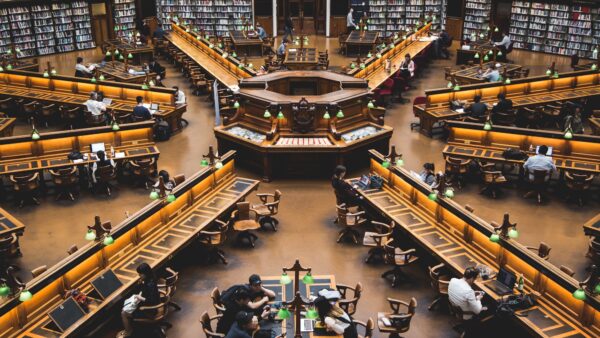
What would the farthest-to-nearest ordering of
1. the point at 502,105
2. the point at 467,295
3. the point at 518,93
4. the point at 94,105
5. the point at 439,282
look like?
the point at 518,93, the point at 94,105, the point at 502,105, the point at 439,282, the point at 467,295

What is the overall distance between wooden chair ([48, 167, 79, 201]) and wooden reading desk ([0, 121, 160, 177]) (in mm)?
221

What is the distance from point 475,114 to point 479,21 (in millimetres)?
13073

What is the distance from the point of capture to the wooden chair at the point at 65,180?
1288 cm

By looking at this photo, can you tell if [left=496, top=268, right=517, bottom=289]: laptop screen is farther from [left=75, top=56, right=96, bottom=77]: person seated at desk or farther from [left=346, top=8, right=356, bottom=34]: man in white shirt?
[left=346, top=8, right=356, bottom=34]: man in white shirt

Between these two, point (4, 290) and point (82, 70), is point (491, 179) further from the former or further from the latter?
point (82, 70)

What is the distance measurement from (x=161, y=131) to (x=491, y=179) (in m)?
8.76

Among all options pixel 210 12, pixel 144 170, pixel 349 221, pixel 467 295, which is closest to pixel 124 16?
pixel 210 12

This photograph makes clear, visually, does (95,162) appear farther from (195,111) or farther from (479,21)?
(479,21)

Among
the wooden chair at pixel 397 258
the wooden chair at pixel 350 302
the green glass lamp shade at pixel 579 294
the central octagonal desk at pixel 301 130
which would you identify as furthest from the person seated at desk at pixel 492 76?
the green glass lamp shade at pixel 579 294

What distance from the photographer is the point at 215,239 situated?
1057 centimetres

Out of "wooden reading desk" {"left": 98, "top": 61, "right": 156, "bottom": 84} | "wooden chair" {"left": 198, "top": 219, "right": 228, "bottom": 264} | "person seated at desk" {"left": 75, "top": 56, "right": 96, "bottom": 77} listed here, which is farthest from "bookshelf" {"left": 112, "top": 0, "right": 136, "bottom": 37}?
"wooden chair" {"left": 198, "top": 219, "right": 228, "bottom": 264}

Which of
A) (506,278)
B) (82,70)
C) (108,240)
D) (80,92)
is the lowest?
(506,278)

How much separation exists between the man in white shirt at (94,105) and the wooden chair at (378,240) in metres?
9.24

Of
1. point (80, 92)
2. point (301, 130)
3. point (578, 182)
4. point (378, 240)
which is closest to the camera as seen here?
point (378, 240)
